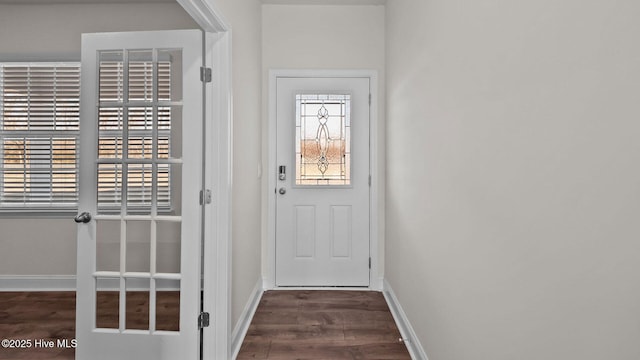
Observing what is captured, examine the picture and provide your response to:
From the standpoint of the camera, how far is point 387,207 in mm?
3402

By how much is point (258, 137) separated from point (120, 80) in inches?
52.9

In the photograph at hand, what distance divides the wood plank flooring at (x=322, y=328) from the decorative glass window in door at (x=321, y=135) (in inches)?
43.2

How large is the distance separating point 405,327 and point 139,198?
1980 mm

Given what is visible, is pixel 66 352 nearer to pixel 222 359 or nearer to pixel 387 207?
pixel 222 359

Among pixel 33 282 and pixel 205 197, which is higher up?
pixel 205 197

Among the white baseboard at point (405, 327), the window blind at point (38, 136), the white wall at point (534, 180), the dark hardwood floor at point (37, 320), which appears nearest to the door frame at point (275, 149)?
the white baseboard at point (405, 327)

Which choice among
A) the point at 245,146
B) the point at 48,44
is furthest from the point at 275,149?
the point at 48,44

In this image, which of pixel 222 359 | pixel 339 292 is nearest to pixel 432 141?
pixel 222 359

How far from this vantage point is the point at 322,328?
8.71ft

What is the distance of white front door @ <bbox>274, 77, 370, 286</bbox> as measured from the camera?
11.5ft

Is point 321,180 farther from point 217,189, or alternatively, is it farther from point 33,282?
point 33,282

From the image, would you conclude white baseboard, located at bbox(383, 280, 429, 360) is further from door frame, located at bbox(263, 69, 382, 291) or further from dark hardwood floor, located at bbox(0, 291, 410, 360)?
door frame, located at bbox(263, 69, 382, 291)

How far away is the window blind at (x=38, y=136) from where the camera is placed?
135 inches

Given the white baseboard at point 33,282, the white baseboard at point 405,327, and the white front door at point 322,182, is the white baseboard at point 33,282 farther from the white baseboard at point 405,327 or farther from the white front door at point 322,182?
the white baseboard at point 405,327
